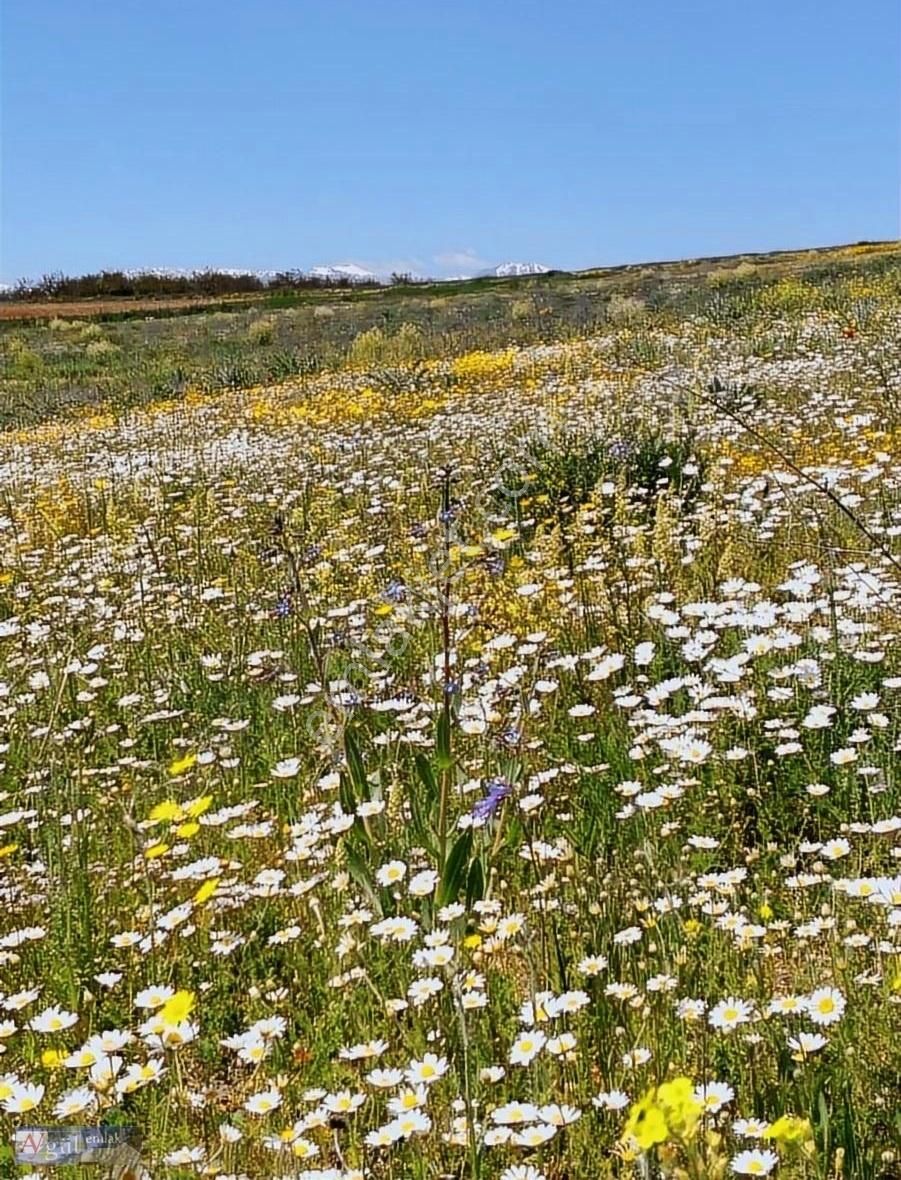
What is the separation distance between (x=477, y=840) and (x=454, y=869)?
1.08ft

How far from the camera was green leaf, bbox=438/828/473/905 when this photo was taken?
232cm

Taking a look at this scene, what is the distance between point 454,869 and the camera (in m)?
2.33

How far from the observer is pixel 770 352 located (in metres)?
10.9

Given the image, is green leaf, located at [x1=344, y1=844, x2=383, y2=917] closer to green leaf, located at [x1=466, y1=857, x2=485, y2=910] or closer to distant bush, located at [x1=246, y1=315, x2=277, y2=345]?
green leaf, located at [x1=466, y1=857, x2=485, y2=910]

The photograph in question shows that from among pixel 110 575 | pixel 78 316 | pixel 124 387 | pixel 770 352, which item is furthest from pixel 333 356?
pixel 78 316

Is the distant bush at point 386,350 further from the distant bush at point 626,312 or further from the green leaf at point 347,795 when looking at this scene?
the green leaf at point 347,795

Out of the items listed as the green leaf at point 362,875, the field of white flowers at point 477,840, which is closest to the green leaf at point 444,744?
the field of white flowers at point 477,840

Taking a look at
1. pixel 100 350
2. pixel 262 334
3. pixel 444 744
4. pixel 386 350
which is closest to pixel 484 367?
pixel 386 350

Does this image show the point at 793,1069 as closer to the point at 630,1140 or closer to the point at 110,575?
the point at 630,1140

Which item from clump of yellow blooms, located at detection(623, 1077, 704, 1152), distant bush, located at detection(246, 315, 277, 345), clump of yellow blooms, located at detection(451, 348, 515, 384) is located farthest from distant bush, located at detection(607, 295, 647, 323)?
clump of yellow blooms, located at detection(623, 1077, 704, 1152)

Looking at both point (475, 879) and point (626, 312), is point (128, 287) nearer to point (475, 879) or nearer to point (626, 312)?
point (626, 312)

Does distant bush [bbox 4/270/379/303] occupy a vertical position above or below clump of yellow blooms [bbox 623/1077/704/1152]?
above

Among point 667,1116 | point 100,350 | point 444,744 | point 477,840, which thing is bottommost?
point 477,840

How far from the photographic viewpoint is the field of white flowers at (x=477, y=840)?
1.82 m
